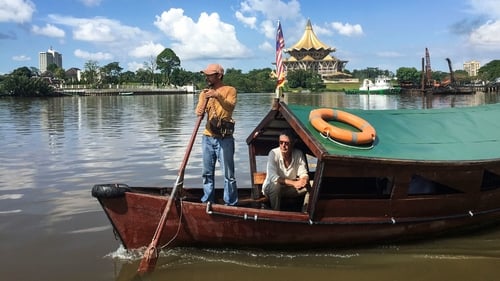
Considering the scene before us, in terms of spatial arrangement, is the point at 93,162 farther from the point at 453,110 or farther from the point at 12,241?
the point at 453,110

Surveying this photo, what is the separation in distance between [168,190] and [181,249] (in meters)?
0.92

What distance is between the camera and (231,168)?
20.2 ft

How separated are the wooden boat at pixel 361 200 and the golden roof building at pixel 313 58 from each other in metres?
111

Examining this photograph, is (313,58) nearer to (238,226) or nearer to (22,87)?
(22,87)

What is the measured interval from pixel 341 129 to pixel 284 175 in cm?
95

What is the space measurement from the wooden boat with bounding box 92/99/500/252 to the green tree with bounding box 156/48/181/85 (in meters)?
106

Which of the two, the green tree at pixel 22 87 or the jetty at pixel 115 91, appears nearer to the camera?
the green tree at pixel 22 87

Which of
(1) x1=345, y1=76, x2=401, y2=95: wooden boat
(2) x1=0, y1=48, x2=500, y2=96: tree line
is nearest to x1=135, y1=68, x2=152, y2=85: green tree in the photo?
(2) x1=0, y1=48, x2=500, y2=96: tree line

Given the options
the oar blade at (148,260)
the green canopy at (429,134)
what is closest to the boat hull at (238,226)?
the oar blade at (148,260)

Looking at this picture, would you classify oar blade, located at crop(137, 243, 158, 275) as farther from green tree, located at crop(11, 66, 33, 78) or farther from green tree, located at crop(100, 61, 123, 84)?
green tree, located at crop(100, 61, 123, 84)

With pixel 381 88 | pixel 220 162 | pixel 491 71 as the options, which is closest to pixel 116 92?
pixel 381 88

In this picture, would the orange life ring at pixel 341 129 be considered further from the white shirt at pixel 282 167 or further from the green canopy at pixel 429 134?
the white shirt at pixel 282 167

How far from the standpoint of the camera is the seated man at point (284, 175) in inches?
245

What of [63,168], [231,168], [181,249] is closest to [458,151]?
[231,168]
